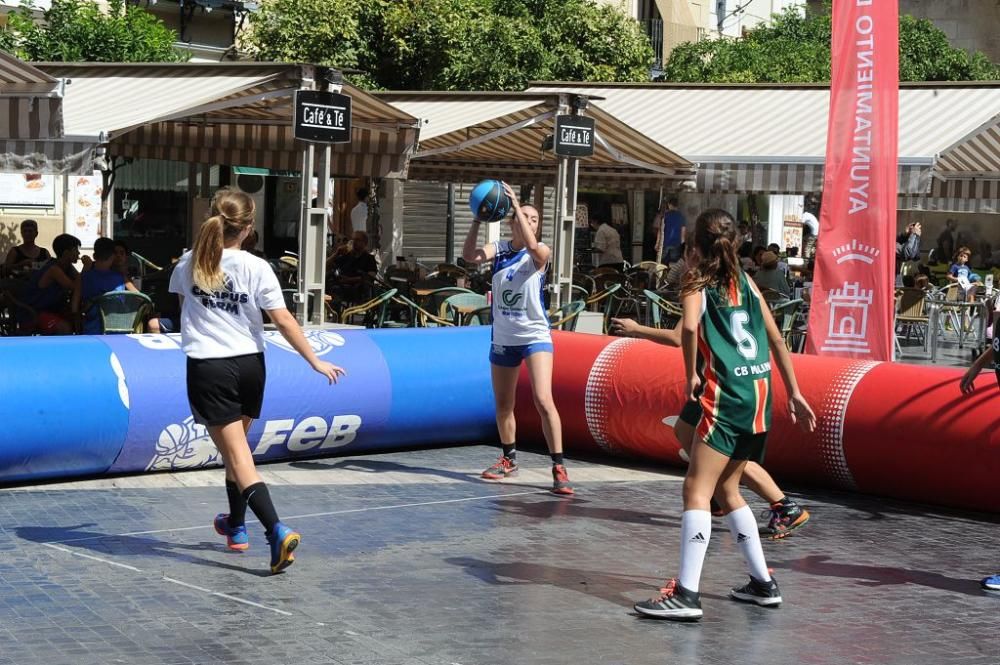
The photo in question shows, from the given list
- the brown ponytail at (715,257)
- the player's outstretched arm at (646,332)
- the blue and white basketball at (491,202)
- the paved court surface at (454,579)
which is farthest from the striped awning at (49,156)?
the brown ponytail at (715,257)

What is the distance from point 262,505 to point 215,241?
3.88ft

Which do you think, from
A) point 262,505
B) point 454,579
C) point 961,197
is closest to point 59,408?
point 262,505

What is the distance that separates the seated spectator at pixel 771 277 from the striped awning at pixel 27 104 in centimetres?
854

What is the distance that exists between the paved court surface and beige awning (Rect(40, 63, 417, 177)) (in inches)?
160

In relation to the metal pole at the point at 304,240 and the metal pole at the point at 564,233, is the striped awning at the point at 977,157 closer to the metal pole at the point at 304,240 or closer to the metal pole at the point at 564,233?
the metal pole at the point at 564,233

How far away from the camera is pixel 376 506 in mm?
8297

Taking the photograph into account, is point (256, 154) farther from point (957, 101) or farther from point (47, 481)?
point (47, 481)

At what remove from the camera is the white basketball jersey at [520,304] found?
8906 millimetres

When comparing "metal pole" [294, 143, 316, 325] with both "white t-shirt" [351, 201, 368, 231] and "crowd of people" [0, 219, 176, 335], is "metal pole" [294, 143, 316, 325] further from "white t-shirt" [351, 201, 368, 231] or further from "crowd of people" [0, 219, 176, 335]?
"white t-shirt" [351, 201, 368, 231]

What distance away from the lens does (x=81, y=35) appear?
2544 centimetres

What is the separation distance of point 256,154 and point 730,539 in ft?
34.4

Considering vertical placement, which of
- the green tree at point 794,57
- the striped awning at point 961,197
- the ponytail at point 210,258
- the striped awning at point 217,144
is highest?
the green tree at point 794,57

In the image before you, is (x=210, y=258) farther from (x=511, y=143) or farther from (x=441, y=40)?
(x=441, y=40)

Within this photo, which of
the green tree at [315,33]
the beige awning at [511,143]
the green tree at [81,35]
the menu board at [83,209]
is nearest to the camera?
the beige awning at [511,143]
